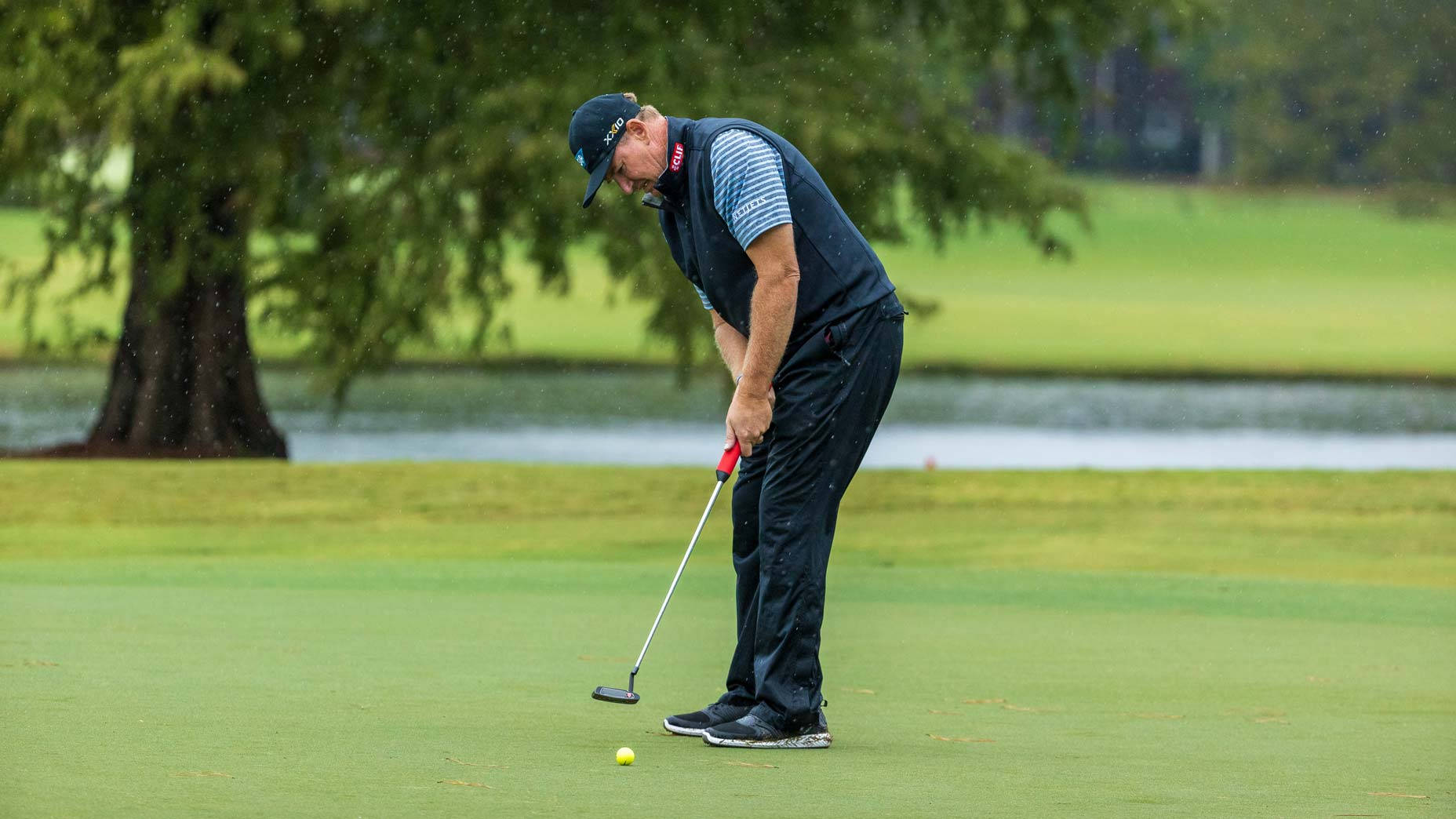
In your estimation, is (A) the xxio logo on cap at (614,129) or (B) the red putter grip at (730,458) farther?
(B) the red putter grip at (730,458)

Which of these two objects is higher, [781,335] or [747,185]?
[747,185]

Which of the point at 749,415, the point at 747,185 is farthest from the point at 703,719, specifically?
the point at 747,185

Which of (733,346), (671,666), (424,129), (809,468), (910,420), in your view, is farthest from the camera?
(910,420)

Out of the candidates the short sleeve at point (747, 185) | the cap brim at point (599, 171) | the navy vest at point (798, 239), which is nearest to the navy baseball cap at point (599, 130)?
the cap brim at point (599, 171)

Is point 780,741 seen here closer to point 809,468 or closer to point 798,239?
point 809,468

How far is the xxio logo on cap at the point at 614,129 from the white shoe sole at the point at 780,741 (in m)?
1.45

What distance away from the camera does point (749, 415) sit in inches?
195

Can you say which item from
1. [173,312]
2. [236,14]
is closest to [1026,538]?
[236,14]

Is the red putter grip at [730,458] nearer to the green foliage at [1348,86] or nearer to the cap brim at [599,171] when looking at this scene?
the cap brim at [599,171]

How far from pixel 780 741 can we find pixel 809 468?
67 centimetres

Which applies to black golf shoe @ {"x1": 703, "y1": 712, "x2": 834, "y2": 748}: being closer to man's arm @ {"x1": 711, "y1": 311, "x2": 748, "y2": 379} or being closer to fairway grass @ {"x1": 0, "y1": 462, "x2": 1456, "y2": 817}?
fairway grass @ {"x1": 0, "y1": 462, "x2": 1456, "y2": 817}

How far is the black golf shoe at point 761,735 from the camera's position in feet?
16.0

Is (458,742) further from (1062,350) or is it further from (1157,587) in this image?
(1062,350)

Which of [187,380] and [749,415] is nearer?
[749,415]
